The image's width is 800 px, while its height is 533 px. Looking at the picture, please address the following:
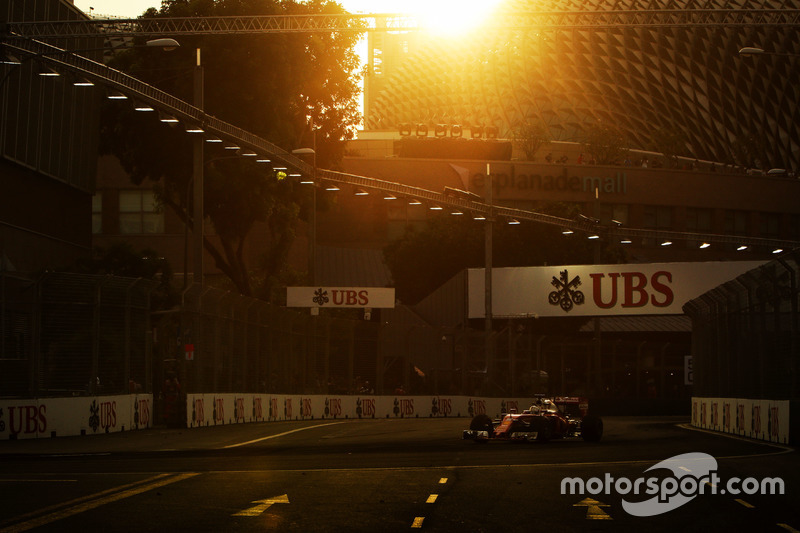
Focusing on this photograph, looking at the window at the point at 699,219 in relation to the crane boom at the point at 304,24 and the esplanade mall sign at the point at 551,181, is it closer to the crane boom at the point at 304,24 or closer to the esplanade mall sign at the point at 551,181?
the esplanade mall sign at the point at 551,181

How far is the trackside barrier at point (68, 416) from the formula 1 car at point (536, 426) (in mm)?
8384

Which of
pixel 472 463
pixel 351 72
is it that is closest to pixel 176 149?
pixel 351 72

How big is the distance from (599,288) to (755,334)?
95.1ft

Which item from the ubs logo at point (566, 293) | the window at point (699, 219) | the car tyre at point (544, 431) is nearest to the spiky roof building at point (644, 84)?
the window at point (699, 219)

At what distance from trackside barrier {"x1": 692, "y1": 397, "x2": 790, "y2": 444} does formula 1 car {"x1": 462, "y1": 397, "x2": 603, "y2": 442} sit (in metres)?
3.62

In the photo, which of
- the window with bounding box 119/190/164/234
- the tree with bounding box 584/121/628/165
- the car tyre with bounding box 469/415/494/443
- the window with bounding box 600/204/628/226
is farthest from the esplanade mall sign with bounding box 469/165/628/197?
the car tyre with bounding box 469/415/494/443

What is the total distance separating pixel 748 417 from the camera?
96.3ft

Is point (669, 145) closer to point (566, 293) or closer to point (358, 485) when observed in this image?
point (566, 293)

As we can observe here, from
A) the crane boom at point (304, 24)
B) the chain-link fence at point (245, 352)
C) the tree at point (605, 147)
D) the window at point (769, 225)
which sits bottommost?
the chain-link fence at point (245, 352)

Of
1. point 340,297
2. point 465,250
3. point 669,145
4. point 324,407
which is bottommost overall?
point 324,407

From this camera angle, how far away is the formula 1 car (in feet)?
83.5

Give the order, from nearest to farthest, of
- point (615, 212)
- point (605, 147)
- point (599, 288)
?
point (599, 288) → point (615, 212) → point (605, 147)

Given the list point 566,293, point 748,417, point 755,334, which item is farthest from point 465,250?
point 755,334

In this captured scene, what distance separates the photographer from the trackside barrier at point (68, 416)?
1018 inches
